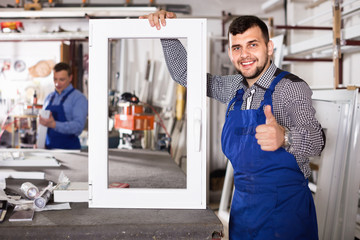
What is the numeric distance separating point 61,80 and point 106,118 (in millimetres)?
2363


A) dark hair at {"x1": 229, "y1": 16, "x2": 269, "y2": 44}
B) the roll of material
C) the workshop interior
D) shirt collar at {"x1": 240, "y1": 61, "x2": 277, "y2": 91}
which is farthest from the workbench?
dark hair at {"x1": 229, "y1": 16, "x2": 269, "y2": 44}

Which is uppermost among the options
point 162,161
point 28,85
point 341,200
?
point 28,85

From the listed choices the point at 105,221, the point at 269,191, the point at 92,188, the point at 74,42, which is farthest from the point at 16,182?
the point at 74,42

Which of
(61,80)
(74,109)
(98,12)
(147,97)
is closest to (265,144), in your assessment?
(98,12)

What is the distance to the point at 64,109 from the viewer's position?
340 cm

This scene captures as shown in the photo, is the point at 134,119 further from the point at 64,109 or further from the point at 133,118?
Result: the point at 64,109

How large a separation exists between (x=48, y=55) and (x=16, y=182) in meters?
3.83

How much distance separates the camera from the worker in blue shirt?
334cm

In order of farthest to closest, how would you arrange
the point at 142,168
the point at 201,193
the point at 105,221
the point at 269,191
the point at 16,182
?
the point at 142,168 < the point at 16,182 < the point at 269,191 < the point at 201,193 < the point at 105,221

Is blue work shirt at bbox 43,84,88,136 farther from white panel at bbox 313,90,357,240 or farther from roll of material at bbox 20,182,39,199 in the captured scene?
white panel at bbox 313,90,357,240

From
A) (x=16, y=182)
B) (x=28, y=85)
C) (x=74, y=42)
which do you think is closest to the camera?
(x=16, y=182)

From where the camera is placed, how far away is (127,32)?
4.06 ft

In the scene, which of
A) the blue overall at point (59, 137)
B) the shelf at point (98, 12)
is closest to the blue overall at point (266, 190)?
the shelf at point (98, 12)

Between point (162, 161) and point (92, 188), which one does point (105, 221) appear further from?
point (162, 161)
